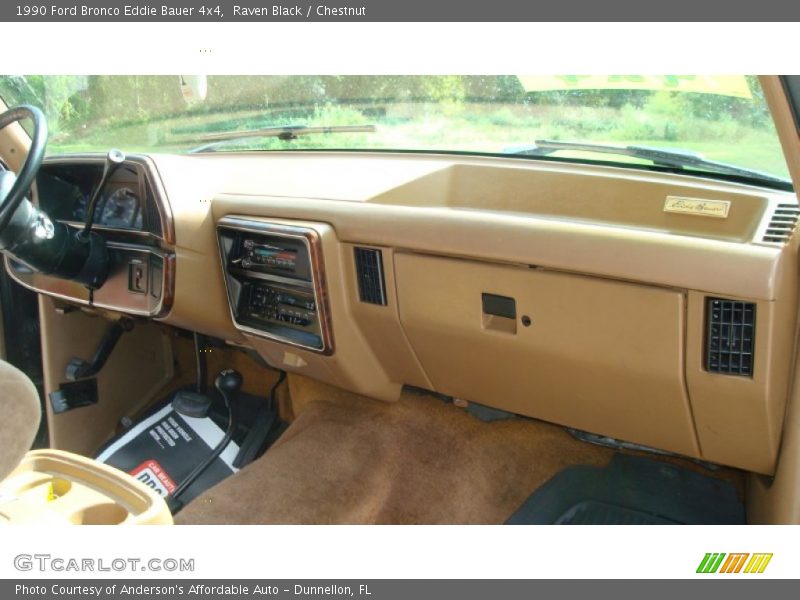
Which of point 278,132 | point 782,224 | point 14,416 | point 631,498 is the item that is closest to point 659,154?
point 782,224

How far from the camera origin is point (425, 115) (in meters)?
2.44

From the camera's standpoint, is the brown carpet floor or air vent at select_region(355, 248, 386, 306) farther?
the brown carpet floor

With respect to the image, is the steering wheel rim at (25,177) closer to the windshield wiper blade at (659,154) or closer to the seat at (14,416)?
the seat at (14,416)

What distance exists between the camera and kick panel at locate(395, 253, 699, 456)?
1754mm

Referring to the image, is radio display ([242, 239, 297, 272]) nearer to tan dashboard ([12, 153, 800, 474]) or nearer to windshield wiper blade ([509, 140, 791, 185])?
tan dashboard ([12, 153, 800, 474])

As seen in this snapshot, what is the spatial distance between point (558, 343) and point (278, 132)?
1365 millimetres

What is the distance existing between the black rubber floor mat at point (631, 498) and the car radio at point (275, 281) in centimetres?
83

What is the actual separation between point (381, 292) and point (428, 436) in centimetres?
63

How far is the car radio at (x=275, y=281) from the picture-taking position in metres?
2.23

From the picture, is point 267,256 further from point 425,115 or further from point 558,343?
point 558,343

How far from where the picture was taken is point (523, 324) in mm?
1948

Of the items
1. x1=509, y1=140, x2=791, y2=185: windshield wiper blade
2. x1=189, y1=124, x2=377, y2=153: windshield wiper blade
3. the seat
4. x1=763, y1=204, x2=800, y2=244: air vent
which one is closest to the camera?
the seat

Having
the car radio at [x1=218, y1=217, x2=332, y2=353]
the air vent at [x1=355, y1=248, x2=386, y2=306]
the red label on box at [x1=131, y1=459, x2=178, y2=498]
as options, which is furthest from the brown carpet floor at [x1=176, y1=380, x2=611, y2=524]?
the air vent at [x1=355, y1=248, x2=386, y2=306]

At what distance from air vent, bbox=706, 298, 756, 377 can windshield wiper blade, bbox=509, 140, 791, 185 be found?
418 mm
